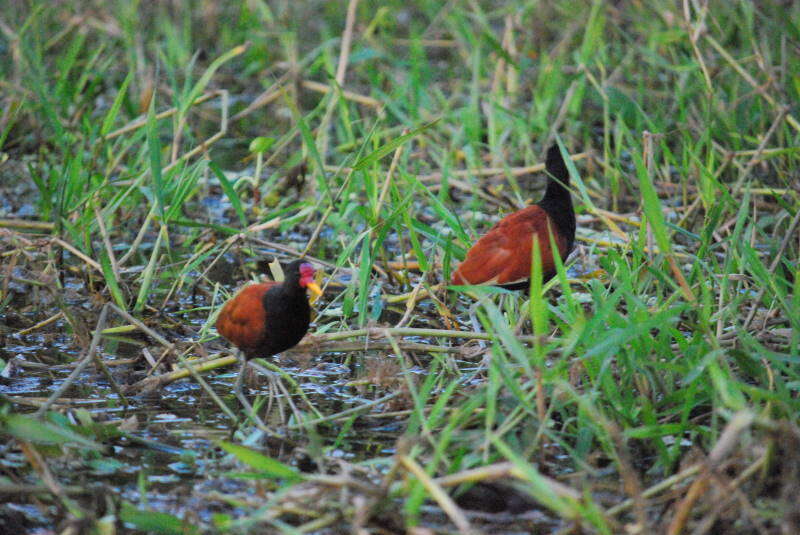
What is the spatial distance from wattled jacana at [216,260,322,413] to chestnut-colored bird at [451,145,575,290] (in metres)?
0.71

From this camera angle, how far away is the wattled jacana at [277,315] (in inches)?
126

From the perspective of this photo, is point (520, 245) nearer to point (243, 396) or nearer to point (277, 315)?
point (277, 315)

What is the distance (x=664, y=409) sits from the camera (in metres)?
3.09

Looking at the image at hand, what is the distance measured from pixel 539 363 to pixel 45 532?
1.24 m

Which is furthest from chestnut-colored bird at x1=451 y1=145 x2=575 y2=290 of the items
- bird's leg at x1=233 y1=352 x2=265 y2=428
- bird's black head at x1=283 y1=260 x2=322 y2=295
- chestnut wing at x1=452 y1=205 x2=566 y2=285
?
bird's leg at x1=233 y1=352 x2=265 y2=428

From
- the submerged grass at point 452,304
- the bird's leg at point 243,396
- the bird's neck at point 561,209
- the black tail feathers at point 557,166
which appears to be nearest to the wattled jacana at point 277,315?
the bird's leg at point 243,396

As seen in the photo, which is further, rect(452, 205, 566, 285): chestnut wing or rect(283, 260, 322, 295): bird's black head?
rect(452, 205, 566, 285): chestnut wing

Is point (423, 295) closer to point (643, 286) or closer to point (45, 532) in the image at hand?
point (643, 286)

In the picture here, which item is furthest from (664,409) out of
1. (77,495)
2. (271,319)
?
(77,495)

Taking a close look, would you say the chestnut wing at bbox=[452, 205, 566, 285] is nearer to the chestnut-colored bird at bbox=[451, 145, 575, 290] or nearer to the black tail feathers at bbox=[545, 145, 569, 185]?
the chestnut-colored bird at bbox=[451, 145, 575, 290]

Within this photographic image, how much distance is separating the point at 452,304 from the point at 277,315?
112 centimetres

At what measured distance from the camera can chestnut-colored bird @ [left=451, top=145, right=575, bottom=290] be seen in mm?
3811

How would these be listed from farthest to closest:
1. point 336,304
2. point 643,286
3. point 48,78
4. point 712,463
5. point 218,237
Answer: point 48,78 → point 218,237 → point 336,304 → point 643,286 → point 712,463

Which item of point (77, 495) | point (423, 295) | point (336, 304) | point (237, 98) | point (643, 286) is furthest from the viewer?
point (237, 98)
